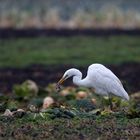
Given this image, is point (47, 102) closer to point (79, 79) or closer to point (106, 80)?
point (79, 79)

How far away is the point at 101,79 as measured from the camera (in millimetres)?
16812

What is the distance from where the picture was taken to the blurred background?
2661 cm

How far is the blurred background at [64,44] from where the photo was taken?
26.6 m

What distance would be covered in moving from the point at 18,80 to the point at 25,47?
7.91 meters

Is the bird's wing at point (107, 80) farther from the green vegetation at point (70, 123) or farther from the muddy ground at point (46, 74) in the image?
the muddy ground at point (46, 74)

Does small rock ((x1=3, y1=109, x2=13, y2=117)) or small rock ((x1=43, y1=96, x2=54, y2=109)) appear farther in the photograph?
small rock ((x1=43, y1=96, x2=54, y2=109))

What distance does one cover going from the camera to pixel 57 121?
14422mm

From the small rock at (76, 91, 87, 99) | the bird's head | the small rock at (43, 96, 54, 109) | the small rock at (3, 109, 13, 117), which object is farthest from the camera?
the small rock at (76, 91, 87, 99)

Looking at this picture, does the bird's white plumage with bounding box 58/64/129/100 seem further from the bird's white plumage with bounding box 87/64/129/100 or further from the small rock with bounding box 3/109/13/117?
the small rock with bounding box 3/109/13/117

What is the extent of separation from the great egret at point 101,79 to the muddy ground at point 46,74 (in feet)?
20.3

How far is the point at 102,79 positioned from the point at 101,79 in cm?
3

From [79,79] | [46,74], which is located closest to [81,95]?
[79,79]

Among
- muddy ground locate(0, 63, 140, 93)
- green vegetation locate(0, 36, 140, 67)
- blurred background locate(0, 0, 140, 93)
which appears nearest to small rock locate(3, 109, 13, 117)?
blurred background locate(0, 0, 140, 93)

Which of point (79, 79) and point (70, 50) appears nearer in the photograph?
point (79, 79)
